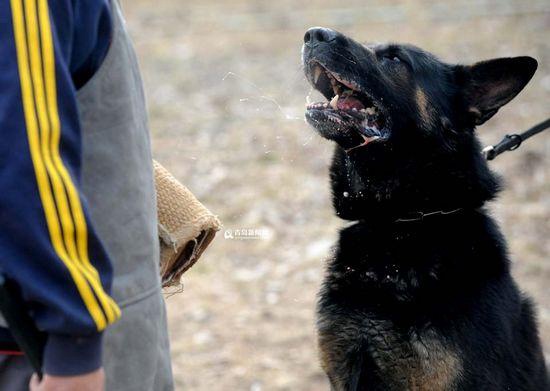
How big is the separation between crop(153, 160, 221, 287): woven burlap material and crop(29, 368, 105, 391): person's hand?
0.66m

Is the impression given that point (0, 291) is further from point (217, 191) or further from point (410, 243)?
point (217, 191)

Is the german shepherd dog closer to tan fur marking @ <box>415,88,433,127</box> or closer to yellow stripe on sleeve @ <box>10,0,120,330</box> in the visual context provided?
tan fur marking @ <box>415,88,433,127</box>

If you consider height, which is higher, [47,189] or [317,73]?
[47,189]

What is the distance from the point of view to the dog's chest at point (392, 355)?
2707 millimetres

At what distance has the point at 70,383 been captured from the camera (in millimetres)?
1517

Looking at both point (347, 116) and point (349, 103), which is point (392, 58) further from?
point (347, 116)

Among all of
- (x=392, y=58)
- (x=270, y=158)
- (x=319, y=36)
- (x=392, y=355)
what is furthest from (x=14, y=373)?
(x=270, y=158)

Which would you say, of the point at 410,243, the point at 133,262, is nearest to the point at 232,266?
the point at 410,243

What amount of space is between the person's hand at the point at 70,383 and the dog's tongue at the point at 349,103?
1.86 meters

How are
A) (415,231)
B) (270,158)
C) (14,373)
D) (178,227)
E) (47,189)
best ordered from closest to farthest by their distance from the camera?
(47,189)
(14,373)
(178,227)
(415,231)
(270,158)

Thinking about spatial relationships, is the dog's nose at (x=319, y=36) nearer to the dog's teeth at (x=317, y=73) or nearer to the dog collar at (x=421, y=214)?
the dog's teeth at (x=317, y=73)

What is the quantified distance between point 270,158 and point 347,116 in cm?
470

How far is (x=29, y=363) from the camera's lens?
1.63 metres

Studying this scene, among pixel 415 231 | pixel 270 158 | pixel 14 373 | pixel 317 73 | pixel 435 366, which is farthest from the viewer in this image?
pixel 270 158
